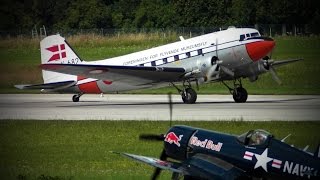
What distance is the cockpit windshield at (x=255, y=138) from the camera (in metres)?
14.4

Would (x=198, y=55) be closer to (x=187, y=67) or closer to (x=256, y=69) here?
(x=187, y=67)

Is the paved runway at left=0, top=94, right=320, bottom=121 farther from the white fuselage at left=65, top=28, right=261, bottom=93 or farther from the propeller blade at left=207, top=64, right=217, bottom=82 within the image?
the propeller blade at left=207, top=64, right=217, bottom=82

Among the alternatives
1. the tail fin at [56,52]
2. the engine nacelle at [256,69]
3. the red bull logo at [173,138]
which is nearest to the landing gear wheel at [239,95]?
the engine nacelle at [256,69]

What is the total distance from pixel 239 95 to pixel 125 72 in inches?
178

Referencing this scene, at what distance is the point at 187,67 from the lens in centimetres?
3712

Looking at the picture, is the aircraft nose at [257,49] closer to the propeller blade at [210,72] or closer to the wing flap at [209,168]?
the propeller blade at [210,72]

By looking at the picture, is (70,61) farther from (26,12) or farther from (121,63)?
(26,12)

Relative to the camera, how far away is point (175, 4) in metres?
64.4

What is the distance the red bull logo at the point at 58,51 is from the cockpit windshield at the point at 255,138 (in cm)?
2571

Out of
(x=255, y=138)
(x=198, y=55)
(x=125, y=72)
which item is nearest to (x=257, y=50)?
(x=198, y=55)

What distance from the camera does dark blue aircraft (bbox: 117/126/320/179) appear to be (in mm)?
13711

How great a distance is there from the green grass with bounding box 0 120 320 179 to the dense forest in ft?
98.4

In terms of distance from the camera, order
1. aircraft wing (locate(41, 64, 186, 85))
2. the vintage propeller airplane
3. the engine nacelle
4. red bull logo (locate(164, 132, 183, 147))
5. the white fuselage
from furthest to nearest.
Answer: the engine nacelle < the white fuselage < the vintage propeller airplane < aircraft wing (locate(41, 64, 186, 85)) < red bull logo (locate(164, 132, 183, 147))

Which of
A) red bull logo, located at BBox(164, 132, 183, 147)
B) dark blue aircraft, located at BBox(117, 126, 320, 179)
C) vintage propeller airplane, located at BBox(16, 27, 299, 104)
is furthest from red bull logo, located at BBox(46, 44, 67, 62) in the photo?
dark blue aircraft, located at BBox(117, 126, 320, 179)
